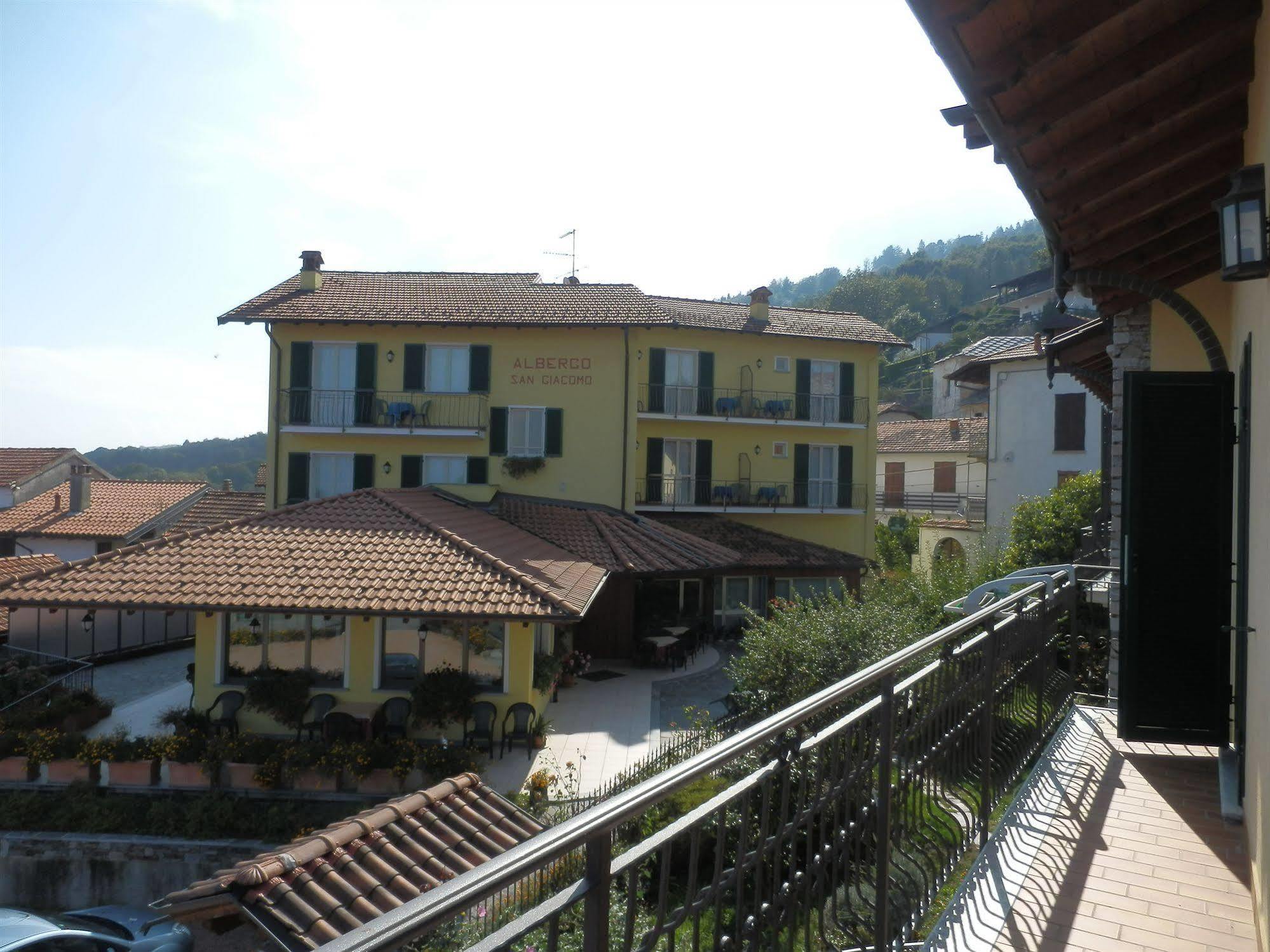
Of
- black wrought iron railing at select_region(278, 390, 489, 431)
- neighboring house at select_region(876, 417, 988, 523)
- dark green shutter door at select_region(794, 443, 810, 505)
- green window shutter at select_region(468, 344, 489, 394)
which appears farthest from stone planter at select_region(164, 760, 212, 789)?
neighboring house at select_region(876, 417, 988, 523)

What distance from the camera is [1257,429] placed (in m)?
4.45

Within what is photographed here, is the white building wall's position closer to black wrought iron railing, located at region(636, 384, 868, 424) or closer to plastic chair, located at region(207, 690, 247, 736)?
black wrought iron railing, located at region(636, 384, 868, 424)

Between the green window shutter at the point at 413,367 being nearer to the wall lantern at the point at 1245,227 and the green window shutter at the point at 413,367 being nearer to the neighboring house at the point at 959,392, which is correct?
the neighboring house at the point at 959,392

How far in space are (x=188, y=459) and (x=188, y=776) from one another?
→ 89943mm

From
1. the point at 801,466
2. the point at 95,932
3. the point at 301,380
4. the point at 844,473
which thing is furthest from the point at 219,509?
the point at 95,932

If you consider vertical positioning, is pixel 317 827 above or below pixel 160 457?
below

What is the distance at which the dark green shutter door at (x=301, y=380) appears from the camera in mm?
26031

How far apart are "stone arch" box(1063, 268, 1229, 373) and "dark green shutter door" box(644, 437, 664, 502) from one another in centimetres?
2013

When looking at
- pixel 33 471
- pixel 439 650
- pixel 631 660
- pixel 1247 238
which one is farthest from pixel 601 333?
pixel 33 471

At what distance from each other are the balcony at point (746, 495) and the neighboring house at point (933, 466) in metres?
7.94

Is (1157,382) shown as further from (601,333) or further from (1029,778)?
(601,333)

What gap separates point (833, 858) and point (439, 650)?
41.2 ft

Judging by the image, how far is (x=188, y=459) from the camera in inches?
3691

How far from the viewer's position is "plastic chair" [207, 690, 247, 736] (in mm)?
14281
